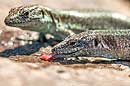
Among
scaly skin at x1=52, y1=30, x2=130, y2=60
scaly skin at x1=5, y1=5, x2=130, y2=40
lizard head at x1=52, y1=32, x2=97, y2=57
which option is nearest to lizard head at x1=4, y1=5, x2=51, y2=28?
scaly skin at x1=5, y1=5, x2=130, y2=40

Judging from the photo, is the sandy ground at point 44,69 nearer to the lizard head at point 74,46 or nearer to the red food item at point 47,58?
the red food item at point 47,58

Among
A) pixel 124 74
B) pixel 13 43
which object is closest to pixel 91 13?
pixel 13 43

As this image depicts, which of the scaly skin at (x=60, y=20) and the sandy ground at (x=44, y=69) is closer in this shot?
the sandy ground at (x=44, y=69)

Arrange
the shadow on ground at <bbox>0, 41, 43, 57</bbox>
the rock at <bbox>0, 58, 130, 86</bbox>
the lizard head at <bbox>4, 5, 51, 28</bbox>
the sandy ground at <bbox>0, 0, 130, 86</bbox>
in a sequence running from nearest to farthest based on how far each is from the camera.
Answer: the rock at <bbox>0, 58, 130, 86</bbox> → the sandy ground at <bbox>0, 0, 130, 86</bbox> → the shadow on ground at <bbox>0, 41, 43, 57</bbox> → the lizard head at <bbox>4, 5, 51, 28</bbox>

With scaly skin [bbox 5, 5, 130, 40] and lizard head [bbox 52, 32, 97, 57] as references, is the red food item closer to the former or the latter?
lizard head [bbox 52, 32, 97, 57]

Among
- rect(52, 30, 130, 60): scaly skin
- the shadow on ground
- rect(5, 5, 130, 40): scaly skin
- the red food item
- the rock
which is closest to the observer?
the rock

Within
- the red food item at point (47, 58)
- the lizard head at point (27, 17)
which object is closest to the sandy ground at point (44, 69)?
the red food item at point (47, 58)

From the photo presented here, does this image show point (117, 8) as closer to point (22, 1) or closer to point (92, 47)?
point (22, 1)
